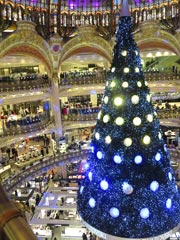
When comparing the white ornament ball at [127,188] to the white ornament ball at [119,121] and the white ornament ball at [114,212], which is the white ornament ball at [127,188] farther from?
the white ornament ball at [119,121]

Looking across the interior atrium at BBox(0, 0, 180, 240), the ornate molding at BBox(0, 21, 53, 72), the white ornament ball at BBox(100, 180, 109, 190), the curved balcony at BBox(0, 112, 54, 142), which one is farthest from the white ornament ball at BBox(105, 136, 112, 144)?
the ornate molding at BBox(0, 21, 53, 72)

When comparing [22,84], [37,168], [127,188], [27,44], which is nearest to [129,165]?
[127,188]

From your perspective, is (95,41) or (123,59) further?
(95,41)

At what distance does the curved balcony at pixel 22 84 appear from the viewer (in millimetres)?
22241

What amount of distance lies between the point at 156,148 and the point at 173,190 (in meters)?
0.84

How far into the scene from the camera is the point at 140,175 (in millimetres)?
5156

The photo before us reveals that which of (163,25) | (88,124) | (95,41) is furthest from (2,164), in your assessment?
(163,25)

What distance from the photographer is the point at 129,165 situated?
16.9 ft

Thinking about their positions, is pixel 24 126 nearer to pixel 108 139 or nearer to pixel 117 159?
pixel 108 139

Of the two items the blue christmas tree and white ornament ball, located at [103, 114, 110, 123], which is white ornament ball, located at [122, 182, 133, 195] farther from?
white ornament ball, located at [103, 114, 110, 123]

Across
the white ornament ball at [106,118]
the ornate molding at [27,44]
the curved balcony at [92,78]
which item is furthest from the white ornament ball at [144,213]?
the curved balcony at [92,78]

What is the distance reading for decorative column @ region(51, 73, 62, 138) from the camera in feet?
85.6

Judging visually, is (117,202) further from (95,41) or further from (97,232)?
(95,41)

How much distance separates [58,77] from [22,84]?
13.6 feet
